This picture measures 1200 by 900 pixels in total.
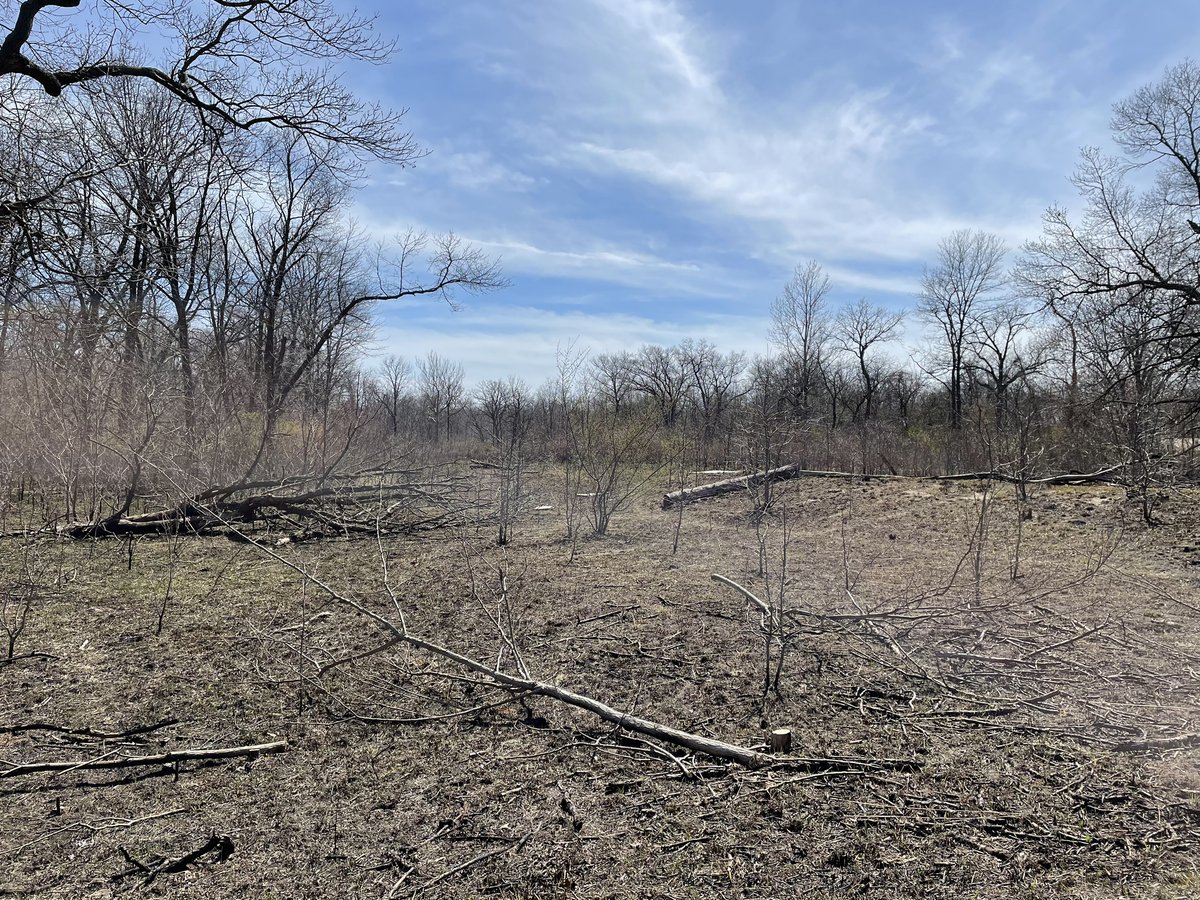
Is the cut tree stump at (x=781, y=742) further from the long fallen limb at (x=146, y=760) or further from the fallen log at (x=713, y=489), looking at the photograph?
the fallen log at (x=713, y=489)

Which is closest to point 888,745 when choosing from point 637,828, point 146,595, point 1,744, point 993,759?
point 993,759

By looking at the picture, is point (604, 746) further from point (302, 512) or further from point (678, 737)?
point (302, 512)

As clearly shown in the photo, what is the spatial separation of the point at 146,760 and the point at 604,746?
6.87 feet

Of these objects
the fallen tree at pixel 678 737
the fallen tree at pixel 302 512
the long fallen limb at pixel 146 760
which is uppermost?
the fallen tree at pixel 302 512

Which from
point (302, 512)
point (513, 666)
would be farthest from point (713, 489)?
point (513, 666)

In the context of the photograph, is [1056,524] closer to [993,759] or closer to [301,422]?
[993,759]

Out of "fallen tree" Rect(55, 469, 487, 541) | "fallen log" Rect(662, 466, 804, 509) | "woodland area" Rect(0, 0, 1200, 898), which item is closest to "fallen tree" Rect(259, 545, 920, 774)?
"woodland area" Rect(0, 0, 1200, 898)

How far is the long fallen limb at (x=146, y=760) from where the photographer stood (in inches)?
121

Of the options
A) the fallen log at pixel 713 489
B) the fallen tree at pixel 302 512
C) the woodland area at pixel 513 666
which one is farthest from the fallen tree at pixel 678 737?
the fallen log at pixel 713 489

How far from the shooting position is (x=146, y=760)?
10.2ft

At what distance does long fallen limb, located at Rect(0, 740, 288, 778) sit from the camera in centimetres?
307

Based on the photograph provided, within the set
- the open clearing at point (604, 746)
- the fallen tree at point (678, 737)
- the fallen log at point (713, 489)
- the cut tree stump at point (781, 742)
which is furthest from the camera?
the fallen log at point (713, 489)

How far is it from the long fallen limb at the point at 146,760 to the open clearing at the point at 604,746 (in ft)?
0.14

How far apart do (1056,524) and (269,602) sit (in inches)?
413
